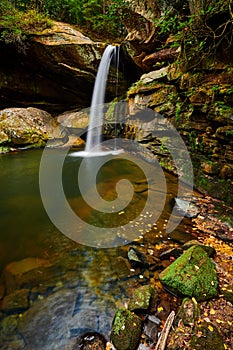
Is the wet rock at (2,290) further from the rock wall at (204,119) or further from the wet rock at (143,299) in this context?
the rock wall at (204,119)

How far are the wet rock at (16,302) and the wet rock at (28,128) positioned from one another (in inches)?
293

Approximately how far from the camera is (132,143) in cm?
795

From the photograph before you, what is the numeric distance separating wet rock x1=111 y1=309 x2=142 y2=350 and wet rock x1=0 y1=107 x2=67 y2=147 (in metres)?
8.31

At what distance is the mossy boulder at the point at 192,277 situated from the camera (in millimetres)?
2291

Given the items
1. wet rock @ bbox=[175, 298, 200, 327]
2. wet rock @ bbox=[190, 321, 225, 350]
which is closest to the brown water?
wet rock @ bbox=[175, 298, 200, 327]

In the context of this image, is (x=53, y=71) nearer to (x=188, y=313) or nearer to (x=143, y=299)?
(x=143, y=299)

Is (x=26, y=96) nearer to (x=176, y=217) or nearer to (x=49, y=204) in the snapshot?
(x=49, y=204)

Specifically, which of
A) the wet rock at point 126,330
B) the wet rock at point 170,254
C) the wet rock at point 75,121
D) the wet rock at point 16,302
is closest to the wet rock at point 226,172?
the wet rock at point 170,254

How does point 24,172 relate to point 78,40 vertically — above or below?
below

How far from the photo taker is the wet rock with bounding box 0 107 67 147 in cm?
874

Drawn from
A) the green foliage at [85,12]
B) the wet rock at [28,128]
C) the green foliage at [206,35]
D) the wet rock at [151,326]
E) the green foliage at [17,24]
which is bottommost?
the wet rock at [151,326]

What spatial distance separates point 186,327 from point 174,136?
15.5 feet

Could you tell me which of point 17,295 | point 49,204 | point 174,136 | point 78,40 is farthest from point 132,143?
point 17,295

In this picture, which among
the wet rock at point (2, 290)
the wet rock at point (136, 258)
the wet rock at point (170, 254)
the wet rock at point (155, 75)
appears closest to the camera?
the wet rock at point (2, 290)
